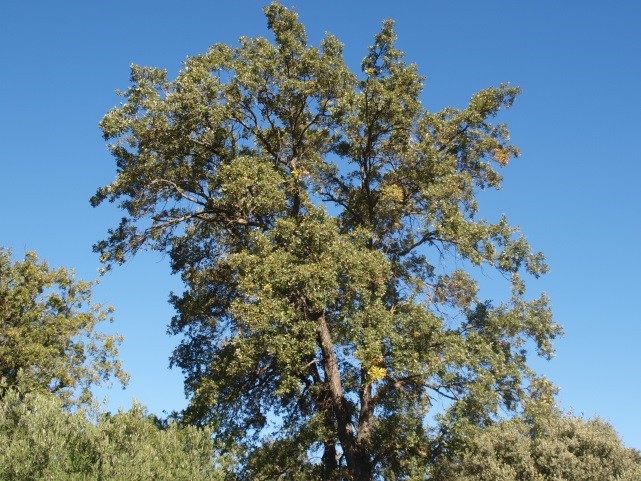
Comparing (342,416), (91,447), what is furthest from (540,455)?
(91,447)

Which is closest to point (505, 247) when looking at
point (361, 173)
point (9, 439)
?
point (361, 173)

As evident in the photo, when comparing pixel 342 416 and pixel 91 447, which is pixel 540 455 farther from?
pixel 91 447

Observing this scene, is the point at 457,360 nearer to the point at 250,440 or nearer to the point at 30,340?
the point at 250,440

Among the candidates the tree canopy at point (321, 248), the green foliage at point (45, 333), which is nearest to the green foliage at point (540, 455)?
the tree canopy at point (321, 248)

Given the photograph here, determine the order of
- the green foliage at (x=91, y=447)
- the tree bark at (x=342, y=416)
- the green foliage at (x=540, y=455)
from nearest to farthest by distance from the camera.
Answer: the green foliage at (x=91, y=447) → the green foliage at (x=540, y=455) → the tree bark at (x=342, y=416)

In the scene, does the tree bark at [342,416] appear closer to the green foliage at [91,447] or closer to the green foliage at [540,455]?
the green foliage at [540,455]

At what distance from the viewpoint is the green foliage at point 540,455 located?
77.9ft

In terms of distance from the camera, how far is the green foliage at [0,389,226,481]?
16.5 metres

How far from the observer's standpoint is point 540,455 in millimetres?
24500

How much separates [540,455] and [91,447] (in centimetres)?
1566

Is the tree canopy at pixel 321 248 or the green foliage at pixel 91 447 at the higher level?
the tree canopy at pixel 321 248

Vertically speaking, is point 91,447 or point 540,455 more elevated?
point 540,455

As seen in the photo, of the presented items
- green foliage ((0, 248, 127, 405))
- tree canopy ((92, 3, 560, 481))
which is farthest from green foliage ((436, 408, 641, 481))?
green foliage ((0, 248, 127, 405))

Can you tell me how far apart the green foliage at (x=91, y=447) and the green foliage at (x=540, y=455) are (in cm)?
958
